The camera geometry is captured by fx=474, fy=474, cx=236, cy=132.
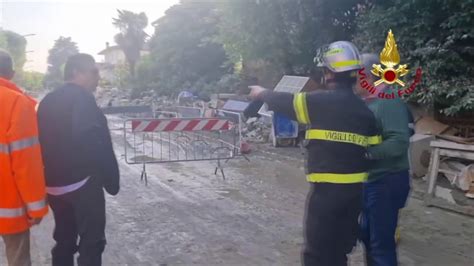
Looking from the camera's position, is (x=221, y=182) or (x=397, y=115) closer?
(x=397, y=115)

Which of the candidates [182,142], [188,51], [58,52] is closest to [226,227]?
[182,142]

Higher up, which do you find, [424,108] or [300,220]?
[424,108]

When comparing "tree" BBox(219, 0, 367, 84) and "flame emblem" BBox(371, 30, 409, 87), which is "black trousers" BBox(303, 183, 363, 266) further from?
"tree" BBox(219, 0, 367, 84)

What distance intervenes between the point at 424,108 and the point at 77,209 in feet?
22.5

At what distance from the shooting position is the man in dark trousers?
3508mm

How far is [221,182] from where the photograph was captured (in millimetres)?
8898

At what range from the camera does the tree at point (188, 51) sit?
29575 mm

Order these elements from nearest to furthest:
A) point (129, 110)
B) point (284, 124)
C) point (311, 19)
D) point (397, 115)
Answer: point (397, 115), point (311, 19), point (284, 124), point (129, 110)

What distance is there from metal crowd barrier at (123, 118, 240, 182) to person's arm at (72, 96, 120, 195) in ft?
17.3

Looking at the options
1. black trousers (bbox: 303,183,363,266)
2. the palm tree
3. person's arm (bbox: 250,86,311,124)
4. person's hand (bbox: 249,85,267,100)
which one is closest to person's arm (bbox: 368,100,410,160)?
black trousers (bbox: 303,183,363,266)

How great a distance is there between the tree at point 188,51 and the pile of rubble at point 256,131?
12087 mm

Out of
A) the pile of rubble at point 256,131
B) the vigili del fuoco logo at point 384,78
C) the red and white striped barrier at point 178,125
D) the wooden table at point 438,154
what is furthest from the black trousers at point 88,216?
the pile of rubble at point 256,131

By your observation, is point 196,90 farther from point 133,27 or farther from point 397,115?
point 133,27

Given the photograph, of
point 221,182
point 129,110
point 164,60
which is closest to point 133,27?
point 164,60
